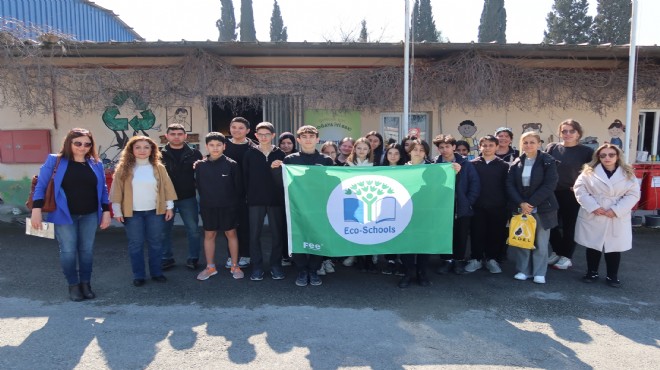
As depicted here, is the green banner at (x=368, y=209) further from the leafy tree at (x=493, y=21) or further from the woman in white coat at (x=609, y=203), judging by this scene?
the leafy tree at (x=493, y=21)

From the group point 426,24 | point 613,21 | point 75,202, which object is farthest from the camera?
point 426,24

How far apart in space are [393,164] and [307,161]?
1.05 metres

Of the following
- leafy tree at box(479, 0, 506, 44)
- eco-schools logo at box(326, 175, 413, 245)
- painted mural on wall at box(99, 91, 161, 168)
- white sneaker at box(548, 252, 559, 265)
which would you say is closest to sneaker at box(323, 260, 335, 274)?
eco-schools logo at box(326, 175, 413, 245)

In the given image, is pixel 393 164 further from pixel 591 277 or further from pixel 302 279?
pixel 591 277

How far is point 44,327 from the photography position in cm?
395

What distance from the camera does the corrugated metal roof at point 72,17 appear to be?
11.0m

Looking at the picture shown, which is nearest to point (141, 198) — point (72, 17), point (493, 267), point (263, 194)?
point (263, 194)

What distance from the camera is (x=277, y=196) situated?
5039 millimetres

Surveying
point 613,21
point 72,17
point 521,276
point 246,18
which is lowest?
point 521,276

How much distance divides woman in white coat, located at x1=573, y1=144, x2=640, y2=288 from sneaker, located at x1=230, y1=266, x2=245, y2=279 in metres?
3.96

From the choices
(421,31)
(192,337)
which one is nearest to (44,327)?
(192,337)

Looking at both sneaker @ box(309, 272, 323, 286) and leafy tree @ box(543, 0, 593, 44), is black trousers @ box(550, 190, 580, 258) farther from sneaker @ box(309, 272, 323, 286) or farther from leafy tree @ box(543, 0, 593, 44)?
leafy tree @ box(543, 0, 593, 44)

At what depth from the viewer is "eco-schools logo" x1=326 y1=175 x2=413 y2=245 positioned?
190 inches

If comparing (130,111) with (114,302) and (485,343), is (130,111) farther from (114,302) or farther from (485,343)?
(485,343)
